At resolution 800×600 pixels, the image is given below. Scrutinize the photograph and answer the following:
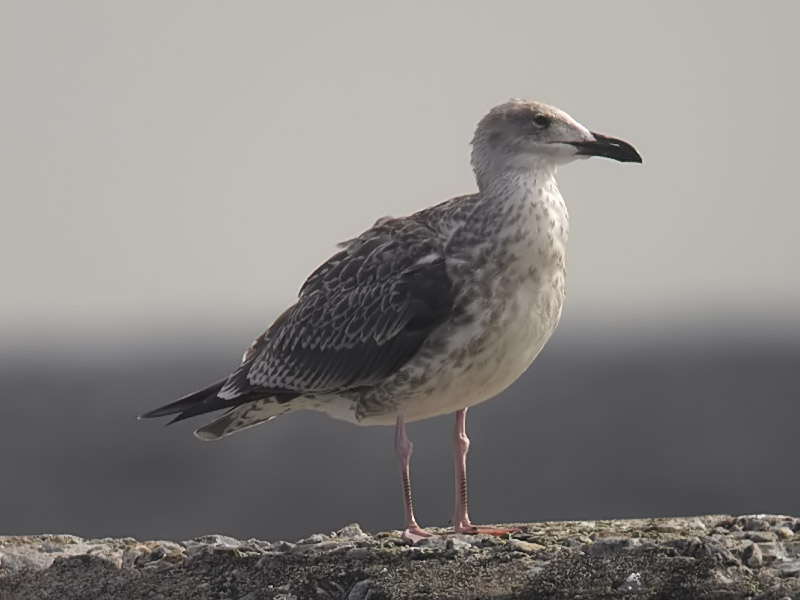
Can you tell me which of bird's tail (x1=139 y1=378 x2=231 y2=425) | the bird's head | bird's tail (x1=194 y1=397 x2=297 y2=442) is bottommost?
bird's tail (x1=194 y1=397 x2=297 y2=442)

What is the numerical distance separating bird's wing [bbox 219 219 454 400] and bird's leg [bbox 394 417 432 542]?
43 cm

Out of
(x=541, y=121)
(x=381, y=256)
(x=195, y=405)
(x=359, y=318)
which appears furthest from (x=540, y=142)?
(x=195, y=405)

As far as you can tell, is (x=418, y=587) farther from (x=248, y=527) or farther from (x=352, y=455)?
(x=352, y=455)

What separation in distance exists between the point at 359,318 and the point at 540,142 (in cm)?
191

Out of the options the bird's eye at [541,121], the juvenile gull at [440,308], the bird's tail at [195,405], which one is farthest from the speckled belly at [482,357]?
the bird's tail at [195,405]

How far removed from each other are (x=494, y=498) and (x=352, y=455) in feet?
22.4

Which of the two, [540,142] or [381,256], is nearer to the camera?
[540,142]

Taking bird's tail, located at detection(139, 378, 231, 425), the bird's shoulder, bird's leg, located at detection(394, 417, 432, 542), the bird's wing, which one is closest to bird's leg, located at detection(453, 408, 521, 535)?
bird's leg, located at detection(394, 417, 432, 542)

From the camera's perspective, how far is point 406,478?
15031 mm

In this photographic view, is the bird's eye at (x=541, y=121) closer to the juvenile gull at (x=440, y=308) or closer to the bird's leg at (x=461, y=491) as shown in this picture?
the juvenile gull at (x=440, y=308)

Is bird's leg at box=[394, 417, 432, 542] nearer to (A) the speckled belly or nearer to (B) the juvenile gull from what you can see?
(B) the juvenile gull

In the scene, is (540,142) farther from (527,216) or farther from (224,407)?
(224,407)

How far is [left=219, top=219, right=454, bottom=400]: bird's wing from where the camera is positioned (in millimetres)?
15273

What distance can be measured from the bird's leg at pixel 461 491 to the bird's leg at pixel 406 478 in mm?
295
